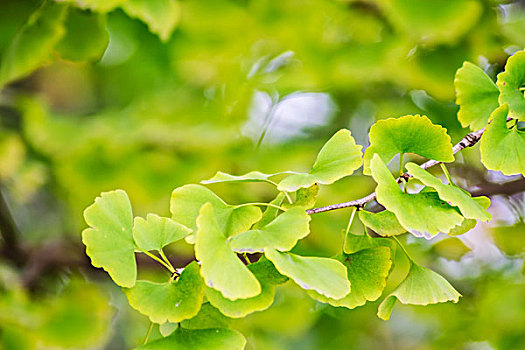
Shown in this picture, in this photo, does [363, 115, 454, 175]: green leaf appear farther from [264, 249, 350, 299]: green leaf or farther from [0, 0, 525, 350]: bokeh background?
[0, 0, 525, 350]: bokeh background

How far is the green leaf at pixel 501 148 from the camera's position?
12.2 inches

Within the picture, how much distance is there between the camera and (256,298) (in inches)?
11.7

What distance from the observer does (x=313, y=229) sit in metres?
0.91

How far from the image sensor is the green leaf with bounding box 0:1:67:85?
2.00 feet

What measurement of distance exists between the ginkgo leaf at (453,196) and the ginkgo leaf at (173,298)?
5.1 inches

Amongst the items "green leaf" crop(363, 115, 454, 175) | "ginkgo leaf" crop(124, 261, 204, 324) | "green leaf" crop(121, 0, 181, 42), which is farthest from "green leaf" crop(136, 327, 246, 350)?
"green leaf" crop(121, 0, 181, 42)

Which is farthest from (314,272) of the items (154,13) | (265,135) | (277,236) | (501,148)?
(265,135)

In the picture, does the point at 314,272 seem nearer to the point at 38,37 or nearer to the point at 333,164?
the point at 333,164

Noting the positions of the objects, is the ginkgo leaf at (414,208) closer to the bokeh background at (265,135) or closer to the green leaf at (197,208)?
the green leaf at (197,208)

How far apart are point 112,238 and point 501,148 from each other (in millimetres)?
230

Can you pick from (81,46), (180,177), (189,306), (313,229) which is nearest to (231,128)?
(180,177)

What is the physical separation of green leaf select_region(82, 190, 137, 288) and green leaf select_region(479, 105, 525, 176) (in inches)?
8.2

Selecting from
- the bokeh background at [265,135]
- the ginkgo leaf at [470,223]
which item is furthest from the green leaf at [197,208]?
the bokeh background at [265,135]

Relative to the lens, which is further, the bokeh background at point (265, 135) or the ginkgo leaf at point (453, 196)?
the bokeh background at point (265, 135)
